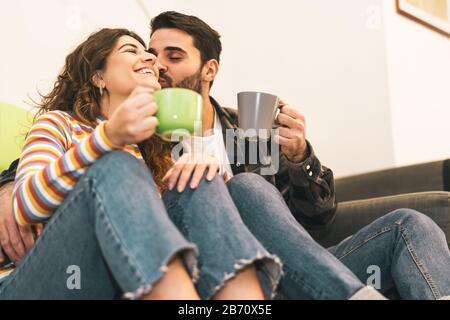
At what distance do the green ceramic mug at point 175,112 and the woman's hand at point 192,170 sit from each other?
0.17 feet

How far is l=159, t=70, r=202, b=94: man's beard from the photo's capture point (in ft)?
5.25

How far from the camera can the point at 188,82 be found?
1657 mm

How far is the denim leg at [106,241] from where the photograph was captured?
65 centimetres

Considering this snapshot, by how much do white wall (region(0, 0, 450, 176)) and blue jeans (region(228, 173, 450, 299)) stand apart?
36.8 inches

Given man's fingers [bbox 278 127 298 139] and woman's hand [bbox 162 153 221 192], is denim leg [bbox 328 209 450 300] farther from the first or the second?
woman's hand [bbox 162 153 221 192]

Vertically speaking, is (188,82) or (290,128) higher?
(188,82)

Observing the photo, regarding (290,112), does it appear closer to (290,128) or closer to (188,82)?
(290,128)

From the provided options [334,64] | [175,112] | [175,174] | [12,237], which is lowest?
[12,237]

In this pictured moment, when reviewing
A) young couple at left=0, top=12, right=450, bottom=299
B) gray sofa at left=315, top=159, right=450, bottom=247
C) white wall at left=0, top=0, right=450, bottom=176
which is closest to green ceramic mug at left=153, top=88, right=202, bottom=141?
young couple at left=0, top=12, right=450, bottom=299

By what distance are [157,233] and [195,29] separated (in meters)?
1.18

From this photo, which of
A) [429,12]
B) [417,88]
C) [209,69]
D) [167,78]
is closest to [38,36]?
[167,78]

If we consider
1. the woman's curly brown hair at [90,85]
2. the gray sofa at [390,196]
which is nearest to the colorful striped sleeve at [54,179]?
the woman's curly brown hair at [90,85]

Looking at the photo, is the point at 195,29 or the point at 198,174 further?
the point at 195,29

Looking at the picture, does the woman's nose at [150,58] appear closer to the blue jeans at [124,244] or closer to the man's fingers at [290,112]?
the man's fingers at [290,112]
